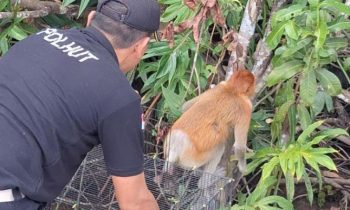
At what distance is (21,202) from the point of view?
8.07 ft

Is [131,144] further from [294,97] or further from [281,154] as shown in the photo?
[294,97]

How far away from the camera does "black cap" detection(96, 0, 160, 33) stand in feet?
7.86

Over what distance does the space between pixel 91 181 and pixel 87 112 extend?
1.35 metres

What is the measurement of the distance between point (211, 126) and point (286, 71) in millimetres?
657

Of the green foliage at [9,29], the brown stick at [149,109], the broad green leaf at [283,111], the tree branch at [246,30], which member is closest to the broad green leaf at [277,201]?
the broad green leaf at [283,111]

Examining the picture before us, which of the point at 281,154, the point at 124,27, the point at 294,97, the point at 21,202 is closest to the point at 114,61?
the point at 124,27

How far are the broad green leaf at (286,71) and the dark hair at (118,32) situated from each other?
3.57ft

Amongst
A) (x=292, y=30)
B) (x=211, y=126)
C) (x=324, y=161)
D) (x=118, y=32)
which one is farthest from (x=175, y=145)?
(x=118, y=32)

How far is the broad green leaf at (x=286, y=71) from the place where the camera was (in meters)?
3.32

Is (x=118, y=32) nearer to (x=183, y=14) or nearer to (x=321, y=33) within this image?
(x=321, y=33)

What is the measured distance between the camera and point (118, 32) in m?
2.42

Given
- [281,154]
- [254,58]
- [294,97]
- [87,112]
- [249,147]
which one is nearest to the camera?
[87,112]

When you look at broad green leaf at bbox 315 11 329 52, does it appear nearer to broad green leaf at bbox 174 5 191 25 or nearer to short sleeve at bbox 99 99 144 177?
broad green leaf at bbox 174 5 191 25

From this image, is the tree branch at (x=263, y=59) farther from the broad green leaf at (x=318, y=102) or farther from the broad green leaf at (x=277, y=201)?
the broad green leaf at (x=277, y=201)
